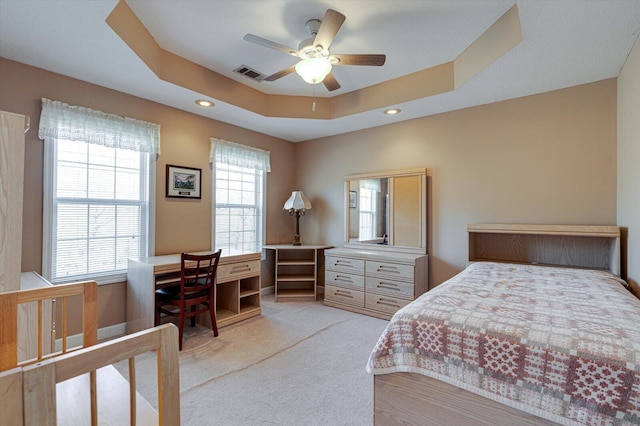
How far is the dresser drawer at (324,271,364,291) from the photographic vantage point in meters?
3.74

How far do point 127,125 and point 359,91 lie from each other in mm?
2523

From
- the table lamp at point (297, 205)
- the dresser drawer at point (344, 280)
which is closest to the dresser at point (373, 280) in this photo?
the dresser drawer at point (344, 280)

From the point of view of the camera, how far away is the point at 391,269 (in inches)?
137

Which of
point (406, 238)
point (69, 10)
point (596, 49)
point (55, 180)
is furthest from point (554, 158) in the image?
point (55, 180)

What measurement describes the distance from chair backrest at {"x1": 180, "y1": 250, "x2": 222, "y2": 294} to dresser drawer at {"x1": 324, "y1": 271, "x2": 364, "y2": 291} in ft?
5.20

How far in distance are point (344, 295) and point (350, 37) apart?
2887 millimetres

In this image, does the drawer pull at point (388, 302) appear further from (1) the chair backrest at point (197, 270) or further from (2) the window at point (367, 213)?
(1) the chair backrest at point (197, 270)

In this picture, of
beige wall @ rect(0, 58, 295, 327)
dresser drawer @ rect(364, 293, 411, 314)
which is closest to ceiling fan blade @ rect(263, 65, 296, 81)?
beige wall @ rect(0, 58, 295, 327)

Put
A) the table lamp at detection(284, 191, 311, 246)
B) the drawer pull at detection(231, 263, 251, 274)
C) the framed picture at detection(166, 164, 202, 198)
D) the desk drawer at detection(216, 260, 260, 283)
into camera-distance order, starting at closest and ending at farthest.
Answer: the desk drawer at detection(216, 260, 260, 283), the drawer pull at detection(231, 263, 251, 274), the framed picture at detection(166, 164, 202, 198), the table lamp at detection(284, 191, 311, 246)

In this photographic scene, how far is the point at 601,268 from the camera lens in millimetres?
2652

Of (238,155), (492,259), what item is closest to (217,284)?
(238,155)

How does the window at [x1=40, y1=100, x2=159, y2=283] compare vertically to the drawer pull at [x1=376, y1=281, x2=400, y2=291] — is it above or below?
above

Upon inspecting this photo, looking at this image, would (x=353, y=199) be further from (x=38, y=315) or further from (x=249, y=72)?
(x=38, y=315)

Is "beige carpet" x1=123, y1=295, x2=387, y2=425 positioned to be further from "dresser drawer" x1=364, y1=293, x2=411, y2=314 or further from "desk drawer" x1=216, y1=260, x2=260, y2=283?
"desk drawer" x1=216, y1=260, x2=260, y2=283
